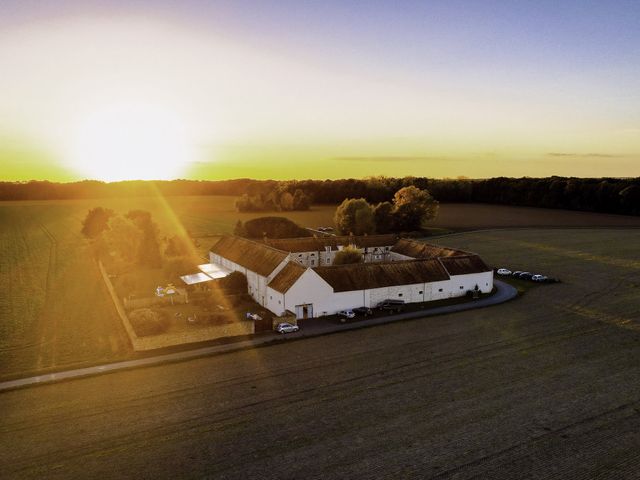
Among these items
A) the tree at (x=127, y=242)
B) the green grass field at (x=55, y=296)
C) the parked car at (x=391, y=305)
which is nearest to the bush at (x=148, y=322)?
the green grass field at (x=55, y=296)

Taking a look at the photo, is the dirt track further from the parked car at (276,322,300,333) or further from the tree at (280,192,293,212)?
the tree at (280,192,293,212)

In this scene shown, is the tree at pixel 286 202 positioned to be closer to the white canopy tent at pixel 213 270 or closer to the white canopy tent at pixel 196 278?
the white canopy tent at pixel 213 270

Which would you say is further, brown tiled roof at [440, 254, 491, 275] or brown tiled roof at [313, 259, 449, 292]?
brown tiled roof at [440, 254, 491, 275]

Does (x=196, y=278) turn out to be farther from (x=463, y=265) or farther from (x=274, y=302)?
(x=463, y=265)

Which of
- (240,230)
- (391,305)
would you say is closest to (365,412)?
(391,305)

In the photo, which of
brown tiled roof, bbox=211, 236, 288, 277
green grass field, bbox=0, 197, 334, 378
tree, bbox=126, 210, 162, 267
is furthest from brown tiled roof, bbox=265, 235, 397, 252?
green grass field, bbox=0, 197, 334, 378

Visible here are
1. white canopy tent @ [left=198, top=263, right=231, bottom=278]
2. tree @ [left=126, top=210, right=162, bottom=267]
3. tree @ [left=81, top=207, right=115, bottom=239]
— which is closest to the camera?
white canopy tent @ [left=198, top=263, right=231, bottom=278]

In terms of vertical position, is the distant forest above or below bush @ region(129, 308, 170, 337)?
above
